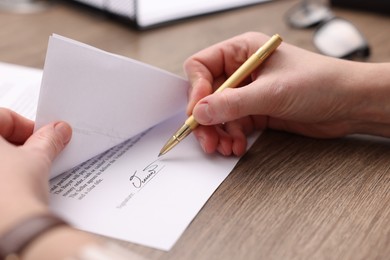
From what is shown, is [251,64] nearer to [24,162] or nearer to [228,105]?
[228,105]

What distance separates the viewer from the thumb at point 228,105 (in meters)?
0.69

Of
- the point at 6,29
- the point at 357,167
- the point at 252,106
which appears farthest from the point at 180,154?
the point at 6,29

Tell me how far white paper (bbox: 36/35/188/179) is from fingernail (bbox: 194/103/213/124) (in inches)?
3.3

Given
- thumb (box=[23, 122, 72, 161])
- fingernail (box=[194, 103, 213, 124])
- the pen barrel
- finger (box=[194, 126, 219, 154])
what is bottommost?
finger (box=[194, 126, 219, 154])

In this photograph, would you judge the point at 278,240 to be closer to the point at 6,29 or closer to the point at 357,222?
the point at 357,222

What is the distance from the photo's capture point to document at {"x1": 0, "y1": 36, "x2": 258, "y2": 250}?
590mm

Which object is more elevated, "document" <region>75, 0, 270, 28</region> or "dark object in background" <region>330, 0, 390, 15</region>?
"document" <region>75, 0, 270, 28</region>

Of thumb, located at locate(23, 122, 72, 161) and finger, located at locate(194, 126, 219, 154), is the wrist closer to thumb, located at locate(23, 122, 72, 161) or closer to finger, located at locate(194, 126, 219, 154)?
thumb, located at locate(23, 122, 72, 161)

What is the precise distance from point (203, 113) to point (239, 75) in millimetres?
82

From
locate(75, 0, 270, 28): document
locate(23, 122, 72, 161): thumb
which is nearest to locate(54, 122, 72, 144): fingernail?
locate(23, 122, 72, 161): thumb

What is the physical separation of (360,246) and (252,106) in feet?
0.74

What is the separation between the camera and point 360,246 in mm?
552

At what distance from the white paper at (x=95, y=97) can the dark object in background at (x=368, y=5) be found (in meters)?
0.66
